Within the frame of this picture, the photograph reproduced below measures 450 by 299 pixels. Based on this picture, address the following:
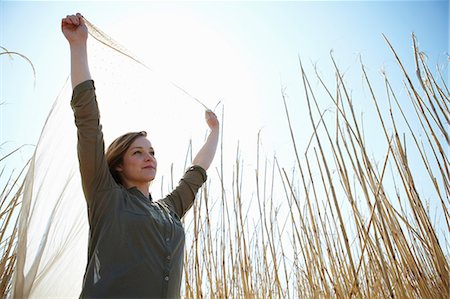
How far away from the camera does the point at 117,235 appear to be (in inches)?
32.0

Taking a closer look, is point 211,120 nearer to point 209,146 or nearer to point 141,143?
point 209,146

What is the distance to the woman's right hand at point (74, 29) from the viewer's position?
3.05ft

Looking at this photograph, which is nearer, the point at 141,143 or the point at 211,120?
the point at 141,143

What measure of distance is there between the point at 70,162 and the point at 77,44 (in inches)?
11.6

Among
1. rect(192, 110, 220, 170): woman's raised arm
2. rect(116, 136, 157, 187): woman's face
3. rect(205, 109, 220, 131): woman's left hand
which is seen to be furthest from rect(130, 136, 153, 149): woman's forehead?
rect(205, 109, 220, 131): woman's left hand

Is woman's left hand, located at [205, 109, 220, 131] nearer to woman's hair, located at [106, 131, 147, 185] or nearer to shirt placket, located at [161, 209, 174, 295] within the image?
woman's hair, located at [106, 131, 147, 185]

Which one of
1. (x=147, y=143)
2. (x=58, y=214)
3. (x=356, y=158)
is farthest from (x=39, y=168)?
(x=356, y=158)

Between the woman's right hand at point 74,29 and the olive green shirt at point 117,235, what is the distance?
12 cm

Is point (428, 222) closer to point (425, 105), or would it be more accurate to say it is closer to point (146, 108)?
point (425, 105)

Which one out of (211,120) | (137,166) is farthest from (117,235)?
(211,120)

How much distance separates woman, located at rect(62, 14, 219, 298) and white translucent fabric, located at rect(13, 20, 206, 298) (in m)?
0.13

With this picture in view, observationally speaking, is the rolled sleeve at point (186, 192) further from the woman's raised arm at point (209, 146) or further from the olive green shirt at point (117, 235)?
the olive green shirt at point (117, 235)

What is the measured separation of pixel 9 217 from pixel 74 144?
241mm

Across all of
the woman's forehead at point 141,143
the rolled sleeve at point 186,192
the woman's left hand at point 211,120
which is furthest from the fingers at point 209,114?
the woman's forehead at point 141,143
